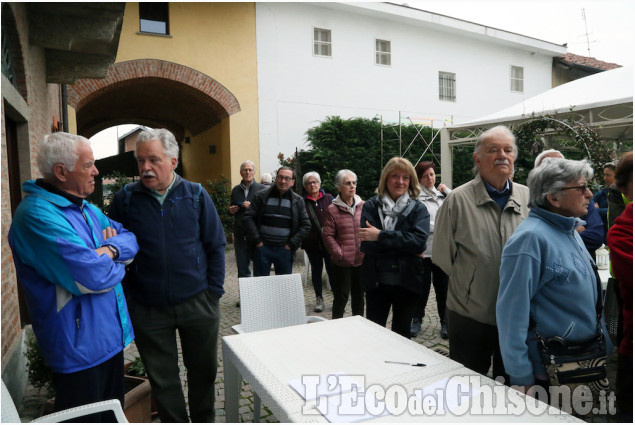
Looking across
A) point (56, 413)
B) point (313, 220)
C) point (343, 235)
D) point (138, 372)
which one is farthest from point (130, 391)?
point (313, 220)

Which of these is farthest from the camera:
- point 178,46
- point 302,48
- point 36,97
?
point 302,48

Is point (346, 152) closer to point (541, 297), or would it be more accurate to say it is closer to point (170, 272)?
point (170, 272)

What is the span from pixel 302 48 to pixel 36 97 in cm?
895

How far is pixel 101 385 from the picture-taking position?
212 cm

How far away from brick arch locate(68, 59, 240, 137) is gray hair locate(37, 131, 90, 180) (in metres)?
9.19

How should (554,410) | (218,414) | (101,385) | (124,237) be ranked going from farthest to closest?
(218,414)
(124,237)
(101,385)
(554,410)

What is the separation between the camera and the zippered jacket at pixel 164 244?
2.53m

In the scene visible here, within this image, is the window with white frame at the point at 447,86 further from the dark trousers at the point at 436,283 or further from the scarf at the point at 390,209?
the scarf at the point at 390,209

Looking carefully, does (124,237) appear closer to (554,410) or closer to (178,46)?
(554,410)

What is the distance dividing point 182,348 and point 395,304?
1665mm

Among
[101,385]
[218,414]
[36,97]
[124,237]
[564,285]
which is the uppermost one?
[36,97]

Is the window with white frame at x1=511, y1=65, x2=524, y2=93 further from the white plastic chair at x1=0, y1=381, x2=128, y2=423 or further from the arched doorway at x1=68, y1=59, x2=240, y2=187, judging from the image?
the white plastic chair at x1=0, y1=381, x2=128, y2=423

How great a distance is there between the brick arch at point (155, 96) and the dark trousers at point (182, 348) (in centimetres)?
926

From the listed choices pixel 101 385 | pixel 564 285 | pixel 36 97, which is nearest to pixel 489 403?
pixel 564 285
